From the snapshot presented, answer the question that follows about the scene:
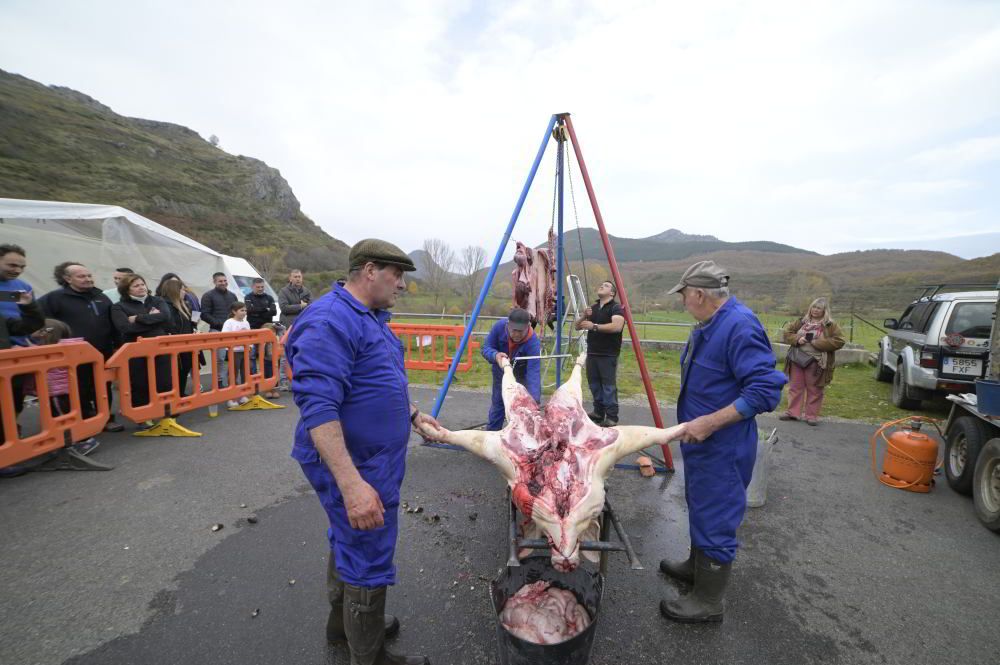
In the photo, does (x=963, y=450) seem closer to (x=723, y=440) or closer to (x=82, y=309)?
(x=723, y=440)

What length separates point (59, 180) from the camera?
121 ft

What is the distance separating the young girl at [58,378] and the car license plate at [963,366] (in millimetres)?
10996

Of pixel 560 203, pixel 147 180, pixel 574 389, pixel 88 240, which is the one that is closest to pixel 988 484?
pixel 574 389

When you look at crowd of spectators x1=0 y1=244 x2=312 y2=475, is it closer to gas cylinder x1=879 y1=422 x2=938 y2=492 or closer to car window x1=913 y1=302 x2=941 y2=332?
gas cylinder x1=879 y1=422 x2=938 y2=492

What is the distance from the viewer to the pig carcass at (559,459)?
1993 millimetres

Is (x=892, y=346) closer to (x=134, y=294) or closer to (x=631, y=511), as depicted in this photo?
(x=631, y=511)

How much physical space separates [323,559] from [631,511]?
2638 mm

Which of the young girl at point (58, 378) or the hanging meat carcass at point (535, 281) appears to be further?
the hanging meat carcass at point (535, 281)

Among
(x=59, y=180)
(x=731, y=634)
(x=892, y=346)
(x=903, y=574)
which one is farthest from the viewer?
(x=59, y=180)

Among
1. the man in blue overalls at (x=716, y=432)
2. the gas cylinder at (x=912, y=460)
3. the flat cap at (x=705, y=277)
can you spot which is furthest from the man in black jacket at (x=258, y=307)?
the gas cylinder at (x=912, y=460)

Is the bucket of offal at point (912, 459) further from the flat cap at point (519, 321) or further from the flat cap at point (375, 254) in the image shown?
the flat cap at point (375, 254)

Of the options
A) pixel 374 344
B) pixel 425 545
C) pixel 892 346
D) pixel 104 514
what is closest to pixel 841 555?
pixel 425 545

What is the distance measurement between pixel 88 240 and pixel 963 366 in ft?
53.9

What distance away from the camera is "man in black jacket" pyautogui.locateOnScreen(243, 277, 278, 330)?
7367 millimetres
